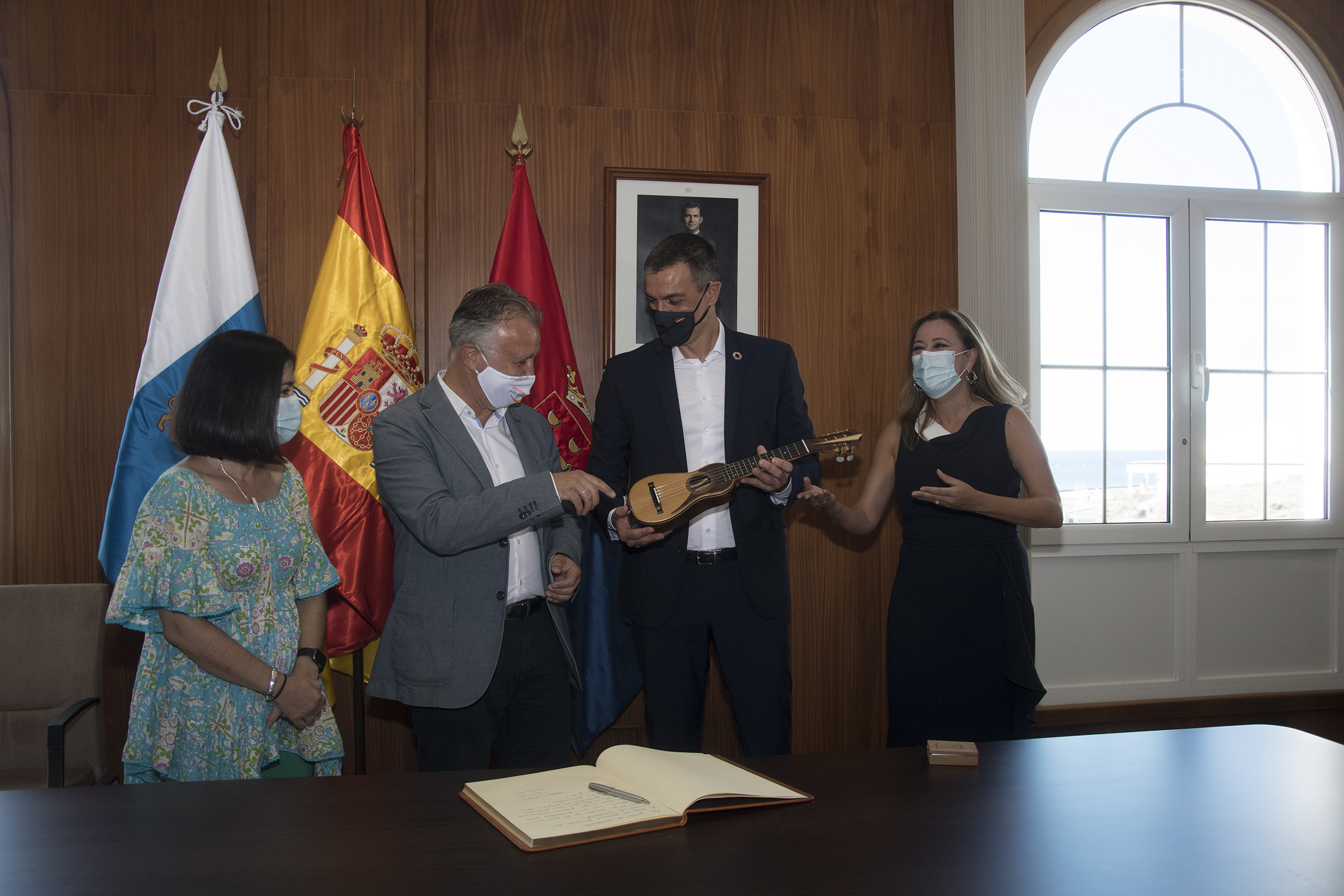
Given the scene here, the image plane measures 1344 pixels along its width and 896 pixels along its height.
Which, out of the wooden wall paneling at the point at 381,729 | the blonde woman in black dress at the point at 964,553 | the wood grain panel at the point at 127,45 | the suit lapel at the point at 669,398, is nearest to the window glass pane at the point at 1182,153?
the blonde woman in black dress at the point at 964,553

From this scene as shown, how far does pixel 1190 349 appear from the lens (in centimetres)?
388

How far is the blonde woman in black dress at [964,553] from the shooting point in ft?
7.72

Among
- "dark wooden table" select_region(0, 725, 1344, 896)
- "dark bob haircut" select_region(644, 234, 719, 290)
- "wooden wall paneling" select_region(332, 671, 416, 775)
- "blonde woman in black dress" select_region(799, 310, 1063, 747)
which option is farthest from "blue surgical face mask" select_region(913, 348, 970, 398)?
"wooden wall paneling" select_region(332, 671, 416, 775)

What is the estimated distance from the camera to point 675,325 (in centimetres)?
244

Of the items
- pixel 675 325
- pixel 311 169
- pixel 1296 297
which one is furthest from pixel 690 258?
pixel 1296 297

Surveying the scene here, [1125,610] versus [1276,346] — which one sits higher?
[1276,346]

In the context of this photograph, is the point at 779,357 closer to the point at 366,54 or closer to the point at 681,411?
the point at 681,411

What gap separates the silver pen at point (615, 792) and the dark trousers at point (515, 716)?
85 centimetres

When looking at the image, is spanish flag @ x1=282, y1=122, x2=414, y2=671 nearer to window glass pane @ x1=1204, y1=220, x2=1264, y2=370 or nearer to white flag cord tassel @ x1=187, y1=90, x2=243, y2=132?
white flag cord tassel @ x1=187, y1=90, x2=243, y2=132

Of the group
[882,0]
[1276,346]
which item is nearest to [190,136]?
[882,0]

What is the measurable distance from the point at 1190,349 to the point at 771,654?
2.82m

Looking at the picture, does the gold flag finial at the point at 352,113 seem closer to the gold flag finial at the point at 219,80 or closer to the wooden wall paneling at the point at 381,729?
the gold flag finial at the point at 219,80

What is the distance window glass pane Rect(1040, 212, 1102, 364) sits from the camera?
3842mm

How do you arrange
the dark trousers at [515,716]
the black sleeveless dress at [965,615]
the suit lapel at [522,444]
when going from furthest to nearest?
the black sleeveless dress at [965,615], the suit lapel at [522,444], the dark trousers at [515,716]
